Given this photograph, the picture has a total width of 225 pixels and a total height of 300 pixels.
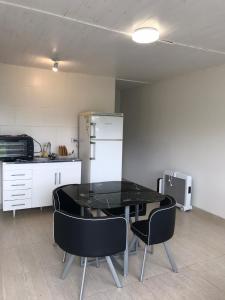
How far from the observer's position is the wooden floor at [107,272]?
222 centimetres

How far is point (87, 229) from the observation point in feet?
6.72

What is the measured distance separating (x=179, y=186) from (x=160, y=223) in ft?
7.58

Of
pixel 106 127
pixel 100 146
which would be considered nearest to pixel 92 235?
pixel 100 146

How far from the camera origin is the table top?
240cm

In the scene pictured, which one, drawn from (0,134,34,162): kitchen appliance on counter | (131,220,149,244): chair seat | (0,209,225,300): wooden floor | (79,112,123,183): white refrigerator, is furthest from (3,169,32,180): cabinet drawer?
(131,220,149,244): chair seat

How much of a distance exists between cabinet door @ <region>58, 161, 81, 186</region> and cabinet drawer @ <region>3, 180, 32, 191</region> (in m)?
0.51

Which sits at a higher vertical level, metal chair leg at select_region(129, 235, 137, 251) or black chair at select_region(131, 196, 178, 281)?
black chair at select_region(131, 196, 178, 281)

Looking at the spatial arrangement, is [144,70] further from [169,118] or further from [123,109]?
[123,109]

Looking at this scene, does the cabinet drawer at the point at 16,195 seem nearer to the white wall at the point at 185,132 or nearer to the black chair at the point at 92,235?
the black chair at the point at 92,235

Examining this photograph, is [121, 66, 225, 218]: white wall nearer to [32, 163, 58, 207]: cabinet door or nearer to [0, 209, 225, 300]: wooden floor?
[0, 209, 225, 300]: wooden floor

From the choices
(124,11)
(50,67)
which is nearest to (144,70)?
(50,67)

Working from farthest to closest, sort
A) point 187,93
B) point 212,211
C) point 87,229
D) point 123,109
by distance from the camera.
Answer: point 123,109
point 187,93
point 212,211
point 87,229

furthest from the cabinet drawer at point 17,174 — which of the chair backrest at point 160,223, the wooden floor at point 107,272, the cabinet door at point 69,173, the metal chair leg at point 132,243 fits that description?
the chair backrest at point 160,223

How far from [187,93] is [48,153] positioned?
9.15ft
